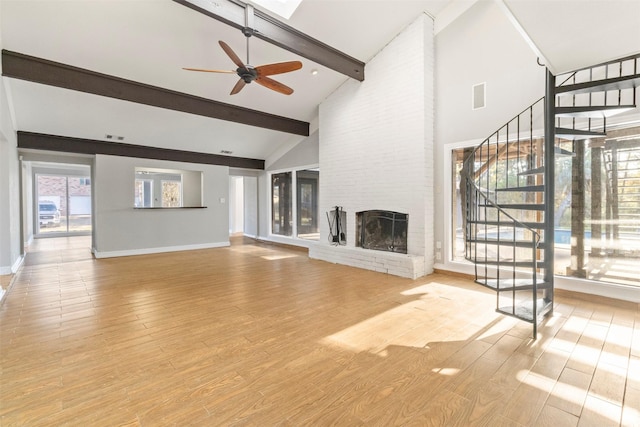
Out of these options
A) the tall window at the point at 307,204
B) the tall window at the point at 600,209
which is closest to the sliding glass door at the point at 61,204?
the tall window at the point at 307,204

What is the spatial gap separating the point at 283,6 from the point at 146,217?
19.2 feet

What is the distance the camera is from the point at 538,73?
399 centimetres

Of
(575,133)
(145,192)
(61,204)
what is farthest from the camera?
(61,204)

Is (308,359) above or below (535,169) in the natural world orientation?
below

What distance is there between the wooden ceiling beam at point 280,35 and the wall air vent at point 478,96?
211 centimetres

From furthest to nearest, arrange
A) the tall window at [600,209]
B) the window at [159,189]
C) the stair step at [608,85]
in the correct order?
the window at [159,189] < the tall window at [600,209] < the stair step at [608,85]

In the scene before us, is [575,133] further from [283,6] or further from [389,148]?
[283,6]

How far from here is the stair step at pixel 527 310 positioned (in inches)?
111

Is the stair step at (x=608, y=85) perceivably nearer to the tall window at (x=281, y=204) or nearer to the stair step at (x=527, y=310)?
the stair step at (x=527, y=310)

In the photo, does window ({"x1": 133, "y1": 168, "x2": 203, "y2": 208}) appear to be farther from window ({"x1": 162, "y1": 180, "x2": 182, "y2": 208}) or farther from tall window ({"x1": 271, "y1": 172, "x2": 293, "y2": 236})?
tall window ({"x1": 271, "y1": 172, "x2": 293, "y2": 236})

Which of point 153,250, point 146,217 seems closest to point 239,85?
point 146,217

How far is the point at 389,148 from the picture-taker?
540 cm

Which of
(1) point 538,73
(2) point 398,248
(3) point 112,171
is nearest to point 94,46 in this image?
(3) point 112,171

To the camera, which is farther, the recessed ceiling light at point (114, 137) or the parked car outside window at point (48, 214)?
the parked car outside window at point (48, 214)
